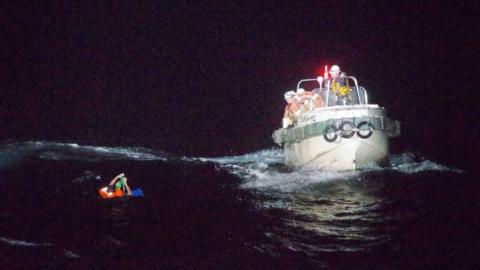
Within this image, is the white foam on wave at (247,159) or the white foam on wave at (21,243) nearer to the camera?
the white foam on wave at (21,243)

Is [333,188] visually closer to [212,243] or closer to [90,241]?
[212,243]

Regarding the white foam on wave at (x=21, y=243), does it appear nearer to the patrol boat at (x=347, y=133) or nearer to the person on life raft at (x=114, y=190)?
the person on life raft at (x=114, y=190)

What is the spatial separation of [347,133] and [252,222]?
20.9 ft

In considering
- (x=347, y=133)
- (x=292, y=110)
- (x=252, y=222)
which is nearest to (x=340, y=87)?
(x=347, y=133)

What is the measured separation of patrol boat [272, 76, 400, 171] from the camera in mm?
14617

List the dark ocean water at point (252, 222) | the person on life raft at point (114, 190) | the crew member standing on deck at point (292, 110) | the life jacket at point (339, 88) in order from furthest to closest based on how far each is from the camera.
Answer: the crew member standing on deck at point (292, 110), the life jacket at point (339, 88), the person on life raft at point (114, 190), the dark ocean water at point (252, 222)

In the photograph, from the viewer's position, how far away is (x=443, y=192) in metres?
11.6

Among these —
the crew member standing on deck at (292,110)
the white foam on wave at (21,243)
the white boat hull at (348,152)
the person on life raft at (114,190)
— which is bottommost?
the white foam on wave at (21,243)

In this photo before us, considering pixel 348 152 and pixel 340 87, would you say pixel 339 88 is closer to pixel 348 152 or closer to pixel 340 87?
pixel 340 87

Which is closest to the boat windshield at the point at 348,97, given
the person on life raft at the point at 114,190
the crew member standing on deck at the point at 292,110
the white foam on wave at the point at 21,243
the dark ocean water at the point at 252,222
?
the crew member standing on deck at the point at 292,110

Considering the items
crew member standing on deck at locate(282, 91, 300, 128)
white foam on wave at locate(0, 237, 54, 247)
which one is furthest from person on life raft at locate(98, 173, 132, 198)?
crew member standing on deck at locate(282, 91, 300, 128)

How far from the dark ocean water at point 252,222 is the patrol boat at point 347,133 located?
470 mm

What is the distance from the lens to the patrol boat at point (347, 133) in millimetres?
14617

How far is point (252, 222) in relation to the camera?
30.5 ft
